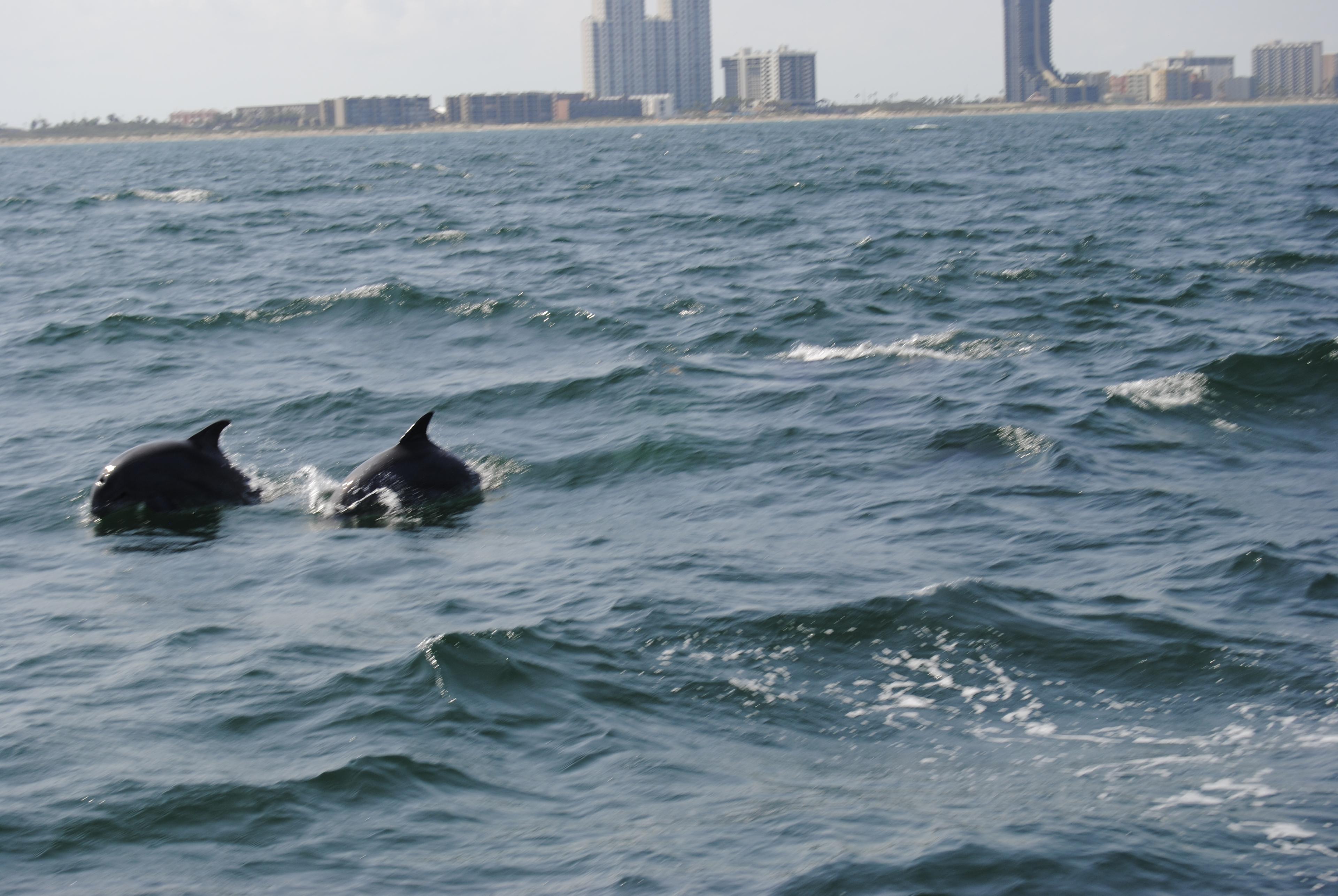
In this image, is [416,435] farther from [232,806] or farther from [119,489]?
[232,806]

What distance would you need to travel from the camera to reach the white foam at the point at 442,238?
37062mm

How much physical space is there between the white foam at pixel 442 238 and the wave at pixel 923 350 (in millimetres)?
17721

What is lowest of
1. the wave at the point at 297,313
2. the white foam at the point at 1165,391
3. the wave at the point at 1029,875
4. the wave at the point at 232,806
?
the wave at the point at 1029,875

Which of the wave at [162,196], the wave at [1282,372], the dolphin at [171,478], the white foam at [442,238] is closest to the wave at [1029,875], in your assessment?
the dolphin at [171,478]

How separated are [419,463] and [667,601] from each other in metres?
3.81

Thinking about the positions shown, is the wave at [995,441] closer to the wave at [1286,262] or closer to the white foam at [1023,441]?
the white foam at [1023,441]

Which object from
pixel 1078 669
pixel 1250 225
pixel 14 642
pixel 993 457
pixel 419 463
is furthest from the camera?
pixel 1250 225

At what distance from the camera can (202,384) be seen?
64.6 ft

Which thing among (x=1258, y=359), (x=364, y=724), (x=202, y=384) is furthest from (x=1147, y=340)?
(x=364, y=724)

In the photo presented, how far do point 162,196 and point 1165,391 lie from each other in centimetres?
4906

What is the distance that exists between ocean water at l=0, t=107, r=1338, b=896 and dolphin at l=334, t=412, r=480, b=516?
331mm

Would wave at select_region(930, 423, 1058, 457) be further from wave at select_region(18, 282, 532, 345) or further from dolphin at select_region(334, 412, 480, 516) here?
wave at select_region(18, 282, 532, 345)

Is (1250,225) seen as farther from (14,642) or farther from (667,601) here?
(14,642)

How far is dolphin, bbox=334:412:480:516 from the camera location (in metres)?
13.3
